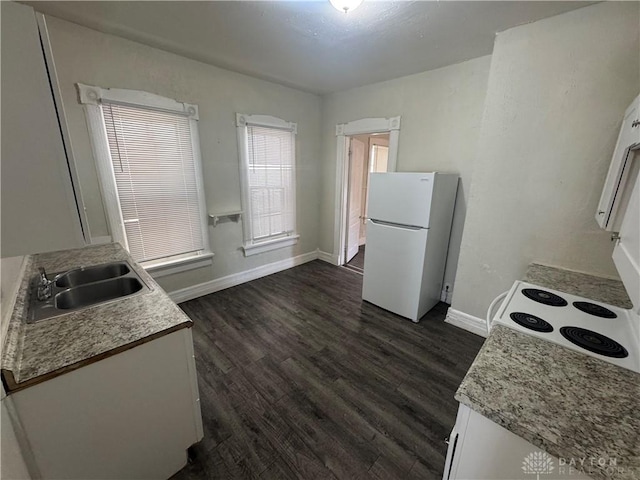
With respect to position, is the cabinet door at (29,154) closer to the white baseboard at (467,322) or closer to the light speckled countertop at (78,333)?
the light speckled countertop at (78,333)

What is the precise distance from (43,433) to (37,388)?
0.20m

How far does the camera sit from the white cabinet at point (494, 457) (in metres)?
0.69

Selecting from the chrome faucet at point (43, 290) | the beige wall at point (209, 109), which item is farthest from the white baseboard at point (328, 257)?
Answer: the chrome faucet at point (43, 290)

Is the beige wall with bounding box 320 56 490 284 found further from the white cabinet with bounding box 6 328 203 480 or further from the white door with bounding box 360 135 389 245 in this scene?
the white cabinet with bounding box 6 328 203 480

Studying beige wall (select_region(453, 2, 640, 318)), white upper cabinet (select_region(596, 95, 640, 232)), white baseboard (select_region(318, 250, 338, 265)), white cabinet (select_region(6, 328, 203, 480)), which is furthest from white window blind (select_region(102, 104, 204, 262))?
white upper cabinet (select_region(596, 95, 640, 232))

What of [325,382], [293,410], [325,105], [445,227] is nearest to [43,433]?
[293,410]

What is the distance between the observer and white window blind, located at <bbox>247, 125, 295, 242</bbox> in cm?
329

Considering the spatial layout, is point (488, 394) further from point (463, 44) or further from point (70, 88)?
point (70, 88)

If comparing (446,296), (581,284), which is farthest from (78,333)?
(446,296)

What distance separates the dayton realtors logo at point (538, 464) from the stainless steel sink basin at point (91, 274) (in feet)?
7.40

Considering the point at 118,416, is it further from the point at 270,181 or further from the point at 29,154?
the point at 270,181

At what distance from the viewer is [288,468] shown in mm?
1370

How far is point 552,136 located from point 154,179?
343 centimetres

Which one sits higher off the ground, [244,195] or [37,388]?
[244,195]
